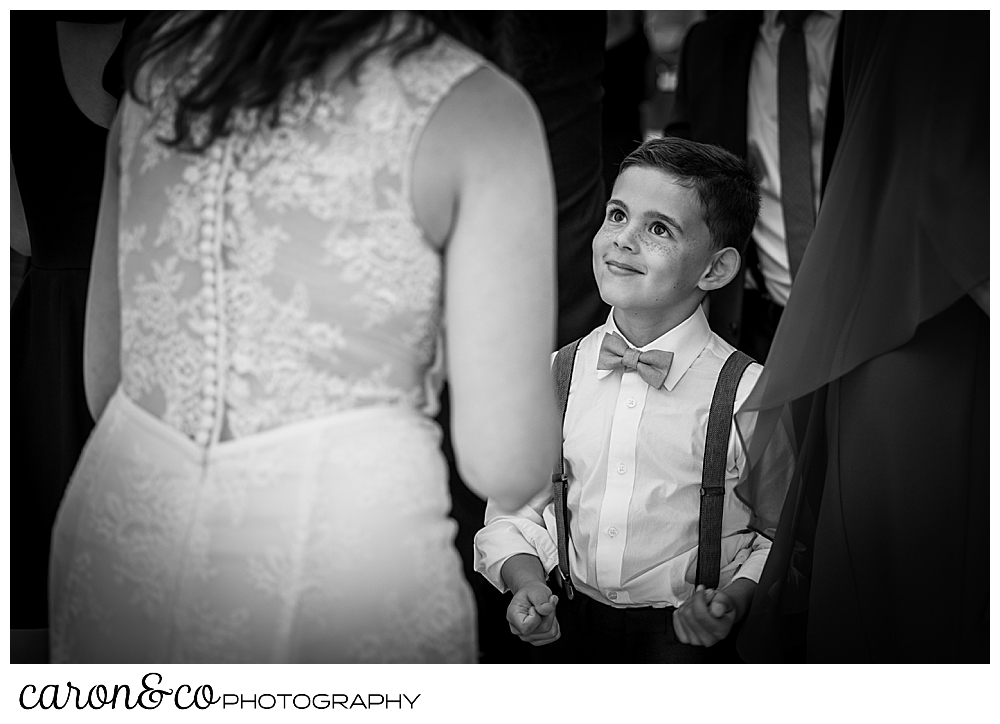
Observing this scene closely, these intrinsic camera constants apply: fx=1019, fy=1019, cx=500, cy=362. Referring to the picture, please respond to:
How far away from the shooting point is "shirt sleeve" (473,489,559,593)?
67.5 inches

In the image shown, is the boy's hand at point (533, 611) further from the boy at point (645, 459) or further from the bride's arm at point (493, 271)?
the bride's arm at point (493, 271)

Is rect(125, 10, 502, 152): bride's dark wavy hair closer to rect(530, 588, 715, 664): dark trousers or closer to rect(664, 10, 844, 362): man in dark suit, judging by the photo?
rect(664, 10, 844, 362): man in dark suit

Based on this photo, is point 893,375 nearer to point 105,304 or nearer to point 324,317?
point 324,317

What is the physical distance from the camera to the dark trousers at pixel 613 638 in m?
1.75

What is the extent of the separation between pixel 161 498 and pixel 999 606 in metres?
1.43

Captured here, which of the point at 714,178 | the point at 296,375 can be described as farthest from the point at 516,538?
the point at 714,178

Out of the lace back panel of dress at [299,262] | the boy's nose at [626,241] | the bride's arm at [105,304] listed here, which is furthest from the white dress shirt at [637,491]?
the bride's arm at [105,304]

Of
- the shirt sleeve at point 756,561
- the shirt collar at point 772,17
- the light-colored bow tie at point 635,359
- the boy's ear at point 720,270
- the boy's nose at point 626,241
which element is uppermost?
the shirt collar at point 772,17

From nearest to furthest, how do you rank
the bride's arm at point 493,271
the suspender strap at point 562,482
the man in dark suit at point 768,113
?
1. the bride's arm at point 493,271
2. the suspender strap at point 562,482
3. the man in dark suit at point 768,113

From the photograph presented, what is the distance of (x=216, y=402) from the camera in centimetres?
150

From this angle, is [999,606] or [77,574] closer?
[77,574]

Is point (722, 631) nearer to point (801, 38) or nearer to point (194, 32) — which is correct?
point (801, 38)

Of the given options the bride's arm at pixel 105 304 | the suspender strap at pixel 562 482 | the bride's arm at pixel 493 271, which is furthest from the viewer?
the suspender strap at pixel 562 482
